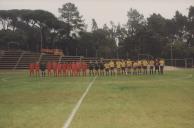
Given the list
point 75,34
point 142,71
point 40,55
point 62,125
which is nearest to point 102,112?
point 62,125

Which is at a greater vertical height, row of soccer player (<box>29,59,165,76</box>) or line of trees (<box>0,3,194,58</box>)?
line of trees (<box>0,3,194,58</box>)

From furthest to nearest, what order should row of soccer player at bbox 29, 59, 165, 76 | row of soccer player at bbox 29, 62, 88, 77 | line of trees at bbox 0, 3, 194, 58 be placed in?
line of trees at bbox 0, 3, 194, 58
row of soccer player at bbox 29, 59, 165, 76
row of soccer player at bbox 29, 62, 88, 77

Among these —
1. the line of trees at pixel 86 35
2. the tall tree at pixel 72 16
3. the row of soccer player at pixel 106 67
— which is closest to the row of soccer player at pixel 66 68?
the row of soccer player at pixel 106 67

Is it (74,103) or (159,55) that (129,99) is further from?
(159,55)

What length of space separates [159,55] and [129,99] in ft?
276

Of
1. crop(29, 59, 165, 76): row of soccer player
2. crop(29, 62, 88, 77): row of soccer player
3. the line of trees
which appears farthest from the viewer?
the line of trees

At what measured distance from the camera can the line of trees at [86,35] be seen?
95.6m

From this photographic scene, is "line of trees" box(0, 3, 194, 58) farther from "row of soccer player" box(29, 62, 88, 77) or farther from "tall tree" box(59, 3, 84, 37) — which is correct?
"row of soccer player" box(29, 62, 88, 77)

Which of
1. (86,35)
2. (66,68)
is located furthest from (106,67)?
(86,35)

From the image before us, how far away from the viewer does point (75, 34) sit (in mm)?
106000

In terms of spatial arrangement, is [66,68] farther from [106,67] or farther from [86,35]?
[86,35]

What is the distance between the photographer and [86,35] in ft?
346

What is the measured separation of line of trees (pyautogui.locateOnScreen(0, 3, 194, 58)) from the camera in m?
95.6

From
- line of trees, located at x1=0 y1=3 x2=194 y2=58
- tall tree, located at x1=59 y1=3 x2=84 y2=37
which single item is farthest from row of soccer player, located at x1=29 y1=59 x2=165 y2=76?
tall tree, located at x1=59 y1=3 x2=84 y2=37
